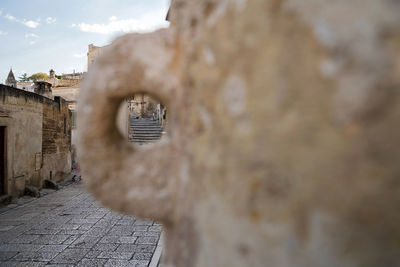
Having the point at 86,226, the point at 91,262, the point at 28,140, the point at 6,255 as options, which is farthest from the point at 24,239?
the point at 28,140

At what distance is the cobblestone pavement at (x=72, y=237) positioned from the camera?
13.3 feet

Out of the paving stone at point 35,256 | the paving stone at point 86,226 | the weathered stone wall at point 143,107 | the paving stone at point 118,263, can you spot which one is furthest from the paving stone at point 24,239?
the weathered stone wall at point 143,107

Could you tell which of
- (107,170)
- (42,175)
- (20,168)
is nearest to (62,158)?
(42,175)

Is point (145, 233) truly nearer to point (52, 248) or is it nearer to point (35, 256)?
point (52, 248)

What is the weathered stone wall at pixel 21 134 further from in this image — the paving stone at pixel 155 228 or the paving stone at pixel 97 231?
the paving stone at pixel 155 228

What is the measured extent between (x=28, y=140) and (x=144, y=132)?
4846 millimetres

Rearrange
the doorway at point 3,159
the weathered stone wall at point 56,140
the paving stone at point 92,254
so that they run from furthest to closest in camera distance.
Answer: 1. the weathered stone wall at point 56,140
2. the doorway at point 3,159
3. the paving stone at point 92,254

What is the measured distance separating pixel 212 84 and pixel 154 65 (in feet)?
0.72

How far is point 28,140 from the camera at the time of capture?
8.33m

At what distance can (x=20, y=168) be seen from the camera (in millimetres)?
7910

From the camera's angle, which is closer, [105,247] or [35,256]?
[35,256]

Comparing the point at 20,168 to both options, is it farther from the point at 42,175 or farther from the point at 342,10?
the point at 342,10

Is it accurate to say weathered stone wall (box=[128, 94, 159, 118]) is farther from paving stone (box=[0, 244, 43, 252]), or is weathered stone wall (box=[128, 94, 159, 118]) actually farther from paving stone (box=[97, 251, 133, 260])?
paving stone (box=[97, 251, 133, 260])

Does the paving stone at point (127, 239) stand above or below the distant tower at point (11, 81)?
below
